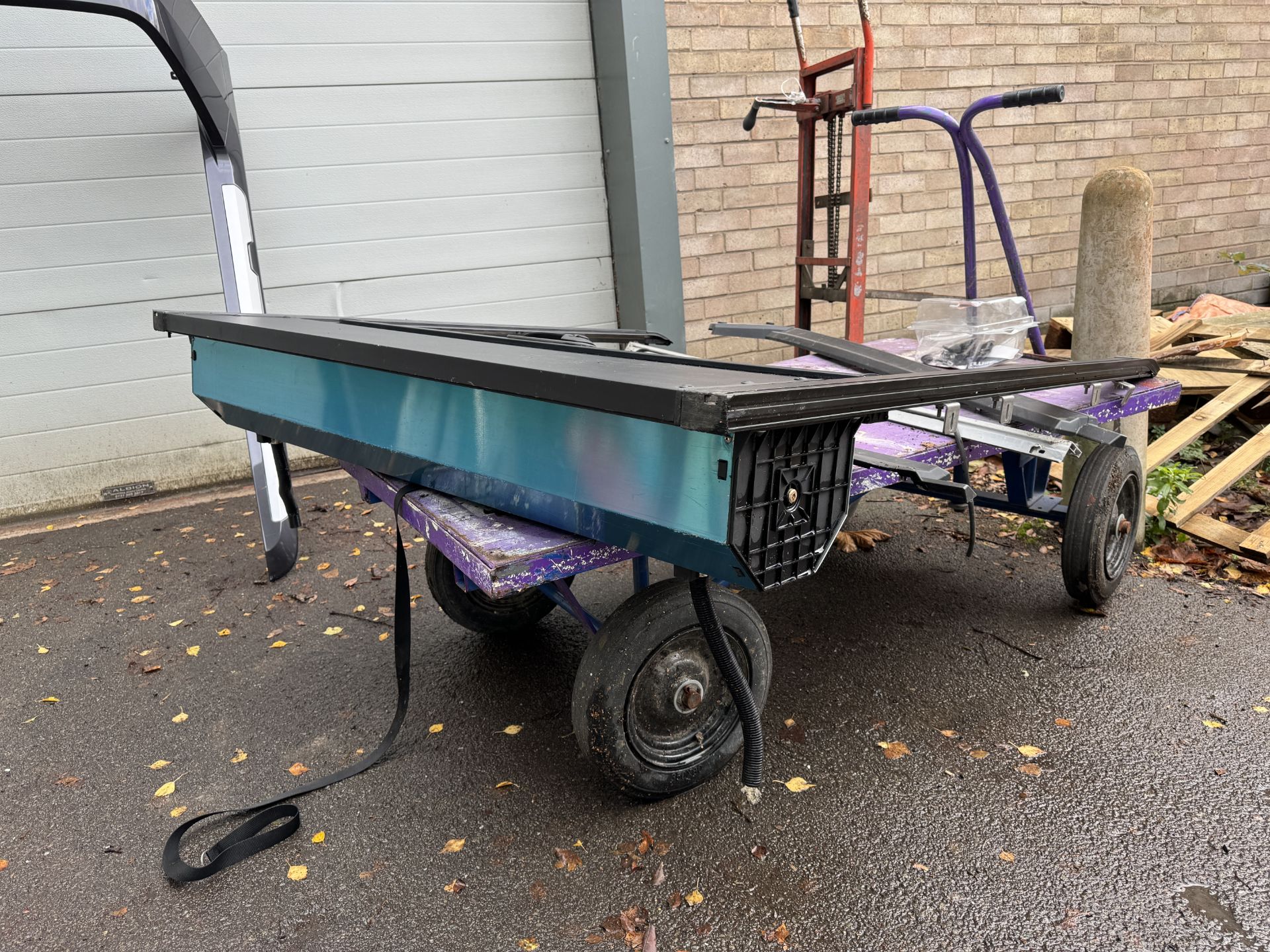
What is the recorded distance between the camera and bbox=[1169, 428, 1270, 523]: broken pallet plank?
3986mm

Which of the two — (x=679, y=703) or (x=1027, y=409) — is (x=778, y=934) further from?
(x=1027, y=409)

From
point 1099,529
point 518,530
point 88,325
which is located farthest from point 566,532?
point 88,325

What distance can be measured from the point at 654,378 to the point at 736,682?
73 cm

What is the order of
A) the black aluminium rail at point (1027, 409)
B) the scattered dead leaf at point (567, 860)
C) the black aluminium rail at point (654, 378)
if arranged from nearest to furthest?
1. the black aluminium rail at point (654, 378)
2. the scattered dead leaf at point (567, 860)
3. the black aluminium rail at point (1027, 409)

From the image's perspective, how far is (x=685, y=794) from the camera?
2.40 metres

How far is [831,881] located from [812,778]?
406 mm

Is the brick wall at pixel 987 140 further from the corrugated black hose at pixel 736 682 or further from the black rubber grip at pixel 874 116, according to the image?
the corrugated black hose at pixel 736 682

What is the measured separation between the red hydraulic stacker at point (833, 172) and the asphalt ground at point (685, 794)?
1.73m

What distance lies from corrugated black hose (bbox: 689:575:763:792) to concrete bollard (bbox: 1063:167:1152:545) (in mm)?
2476

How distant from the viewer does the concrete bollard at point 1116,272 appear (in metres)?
3.56

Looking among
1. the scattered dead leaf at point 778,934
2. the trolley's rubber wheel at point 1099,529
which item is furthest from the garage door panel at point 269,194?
the scattered dead leaf at point 778,934

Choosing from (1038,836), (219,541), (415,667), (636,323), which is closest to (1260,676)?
(1038,836)

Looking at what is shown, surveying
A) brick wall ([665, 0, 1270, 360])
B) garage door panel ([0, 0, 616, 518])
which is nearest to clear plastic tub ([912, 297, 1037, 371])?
brick wall ([665, 0, 1270, 360])

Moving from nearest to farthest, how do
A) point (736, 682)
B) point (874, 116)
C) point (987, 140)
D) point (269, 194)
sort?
point (736, 682) → point (874, 116) → point (269, 194) → point (987, 140)
